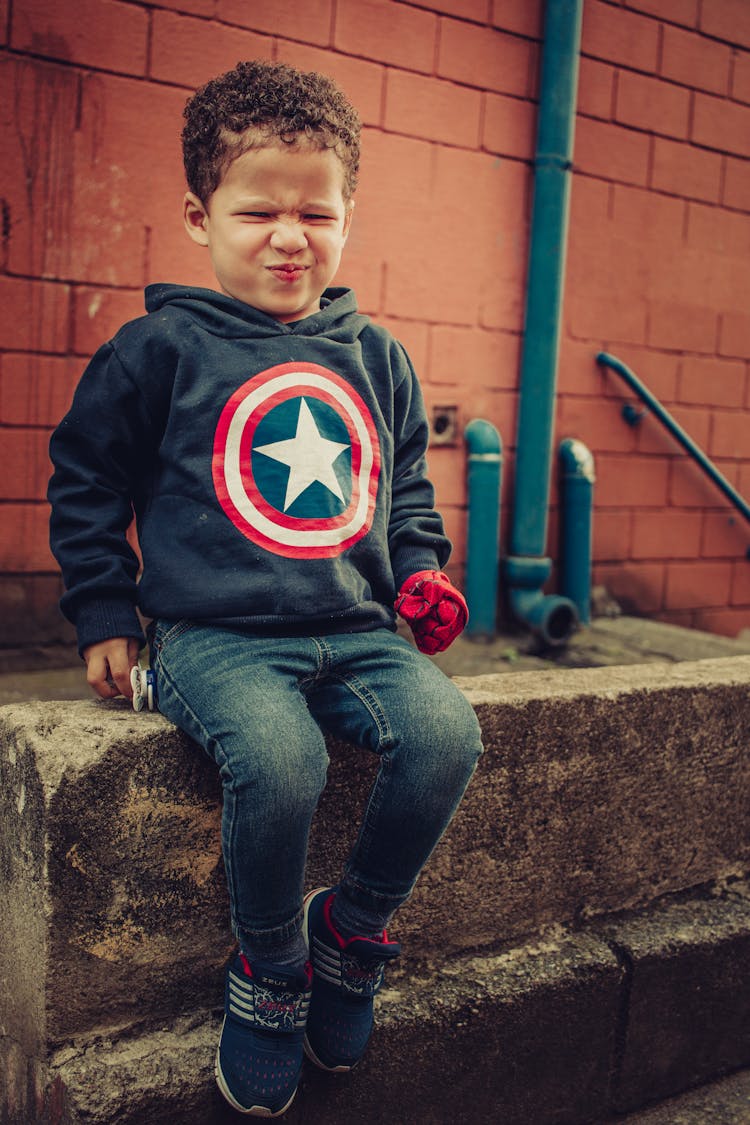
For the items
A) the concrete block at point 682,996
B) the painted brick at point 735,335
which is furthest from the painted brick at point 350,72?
the concrete block at point 682,996

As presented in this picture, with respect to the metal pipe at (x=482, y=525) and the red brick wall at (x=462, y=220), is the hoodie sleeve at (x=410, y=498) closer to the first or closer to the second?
the red brick wall at (x=462, y=220)

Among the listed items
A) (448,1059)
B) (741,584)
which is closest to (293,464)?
(448,1059)

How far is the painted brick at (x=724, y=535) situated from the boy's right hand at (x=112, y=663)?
282 cm

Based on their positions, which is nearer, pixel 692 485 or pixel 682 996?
pixel 682 996

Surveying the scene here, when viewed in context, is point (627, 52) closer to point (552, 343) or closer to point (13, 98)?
point (552, 343)

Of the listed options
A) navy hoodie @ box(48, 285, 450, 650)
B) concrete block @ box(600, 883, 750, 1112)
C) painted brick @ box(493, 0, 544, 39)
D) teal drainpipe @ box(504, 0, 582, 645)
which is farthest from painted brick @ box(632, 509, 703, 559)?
navy hoodie @ box(48, 285, 450, 650)

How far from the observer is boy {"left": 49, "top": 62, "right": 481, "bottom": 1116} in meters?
1.33

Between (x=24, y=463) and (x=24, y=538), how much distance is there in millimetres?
192

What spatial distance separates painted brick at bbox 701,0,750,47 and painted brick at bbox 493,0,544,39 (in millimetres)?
765

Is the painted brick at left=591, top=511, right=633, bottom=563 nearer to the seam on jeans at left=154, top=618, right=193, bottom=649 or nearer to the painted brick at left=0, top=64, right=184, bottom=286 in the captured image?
the painted brick at left=0, top=64, right=184, bottom=286

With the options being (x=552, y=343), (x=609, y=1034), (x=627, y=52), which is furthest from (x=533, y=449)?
(x=609, y=1034)

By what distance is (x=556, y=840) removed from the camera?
1808 millimetres

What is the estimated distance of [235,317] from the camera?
1543mm

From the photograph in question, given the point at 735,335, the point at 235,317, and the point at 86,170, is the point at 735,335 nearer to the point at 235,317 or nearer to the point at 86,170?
the point at 86,170
